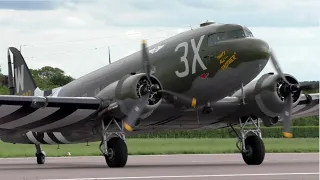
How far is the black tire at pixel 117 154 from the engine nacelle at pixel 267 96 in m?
4.92

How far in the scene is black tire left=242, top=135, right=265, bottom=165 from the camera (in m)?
24.5

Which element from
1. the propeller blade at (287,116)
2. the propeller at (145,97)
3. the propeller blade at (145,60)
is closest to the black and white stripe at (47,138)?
the propeller at (145,97)

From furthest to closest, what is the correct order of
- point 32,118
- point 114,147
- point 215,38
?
1. point 32,118
2. point 114,147
3. point 215,38

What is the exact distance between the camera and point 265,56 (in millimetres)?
21953

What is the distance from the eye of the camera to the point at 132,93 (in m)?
22.3

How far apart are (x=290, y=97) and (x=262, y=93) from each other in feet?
3.31

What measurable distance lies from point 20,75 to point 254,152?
11.8 meters

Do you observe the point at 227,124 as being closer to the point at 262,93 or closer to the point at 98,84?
the point at 262,93

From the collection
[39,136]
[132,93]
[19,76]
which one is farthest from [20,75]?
[132,93]

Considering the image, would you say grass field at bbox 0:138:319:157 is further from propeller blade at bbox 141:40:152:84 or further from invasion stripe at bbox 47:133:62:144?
propeller blade at bbox 141:40:152:84

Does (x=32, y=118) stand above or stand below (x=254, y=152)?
above

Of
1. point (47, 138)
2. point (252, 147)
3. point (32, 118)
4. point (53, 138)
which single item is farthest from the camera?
point (47, 138)

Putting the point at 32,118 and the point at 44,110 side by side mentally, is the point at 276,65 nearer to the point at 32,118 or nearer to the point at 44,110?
the point at 44,110

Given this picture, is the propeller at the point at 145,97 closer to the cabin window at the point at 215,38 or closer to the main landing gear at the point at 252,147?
the cabin window at the point at 215,38
